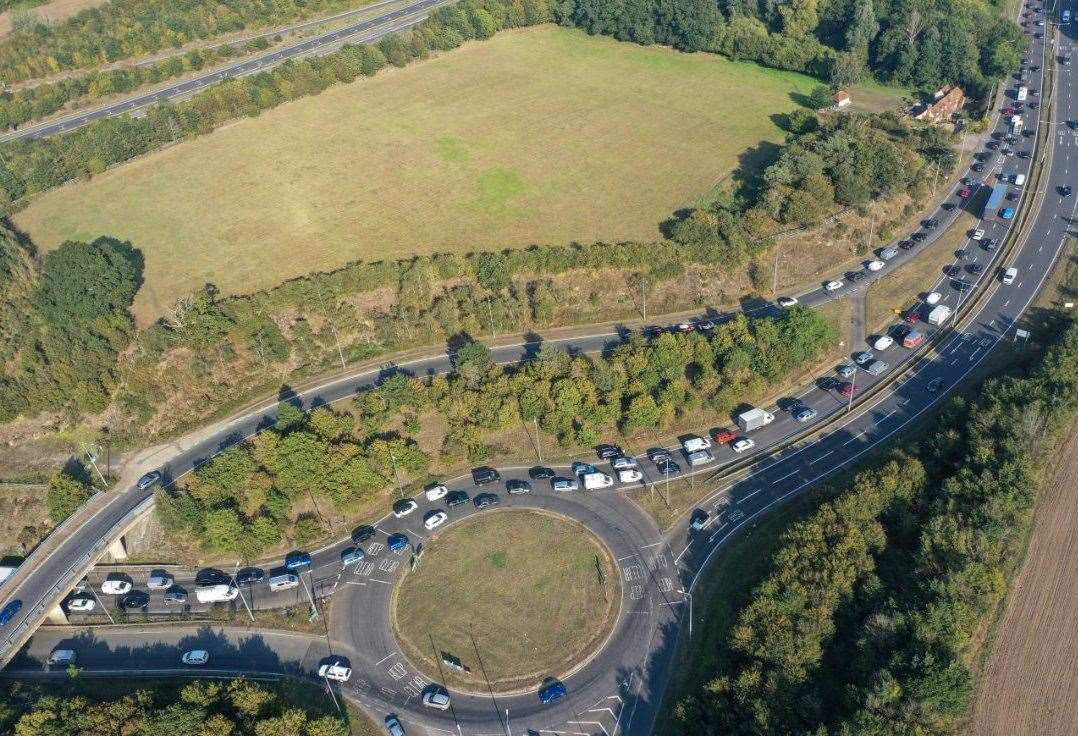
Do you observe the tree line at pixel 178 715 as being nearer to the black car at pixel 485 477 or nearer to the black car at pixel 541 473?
the black car at pixel 485 477

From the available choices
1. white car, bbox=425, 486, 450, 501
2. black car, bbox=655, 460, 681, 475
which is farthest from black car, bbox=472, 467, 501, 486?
black car, bbox=655, 460, 681, 475

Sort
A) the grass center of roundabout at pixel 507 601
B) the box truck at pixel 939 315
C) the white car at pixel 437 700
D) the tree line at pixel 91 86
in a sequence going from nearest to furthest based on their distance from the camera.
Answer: the white car at pixel 437 700
the grass center of roundabout at pixel 507 601
the box truck at pixel 939 315
the tree line at pixel 91 86

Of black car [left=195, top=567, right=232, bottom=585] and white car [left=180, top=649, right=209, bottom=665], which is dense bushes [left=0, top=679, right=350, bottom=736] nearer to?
white car [left=180, top=649, right=209, bottom=665]

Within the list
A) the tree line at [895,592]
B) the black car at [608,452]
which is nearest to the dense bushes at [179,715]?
the tree line at [895,592]

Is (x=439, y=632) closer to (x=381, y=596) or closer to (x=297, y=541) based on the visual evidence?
(x=381, y=596)

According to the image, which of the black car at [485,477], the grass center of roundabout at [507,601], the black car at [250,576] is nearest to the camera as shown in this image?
the grass center of roundabout at [507,601]

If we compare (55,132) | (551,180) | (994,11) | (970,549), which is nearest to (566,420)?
(970,549)
